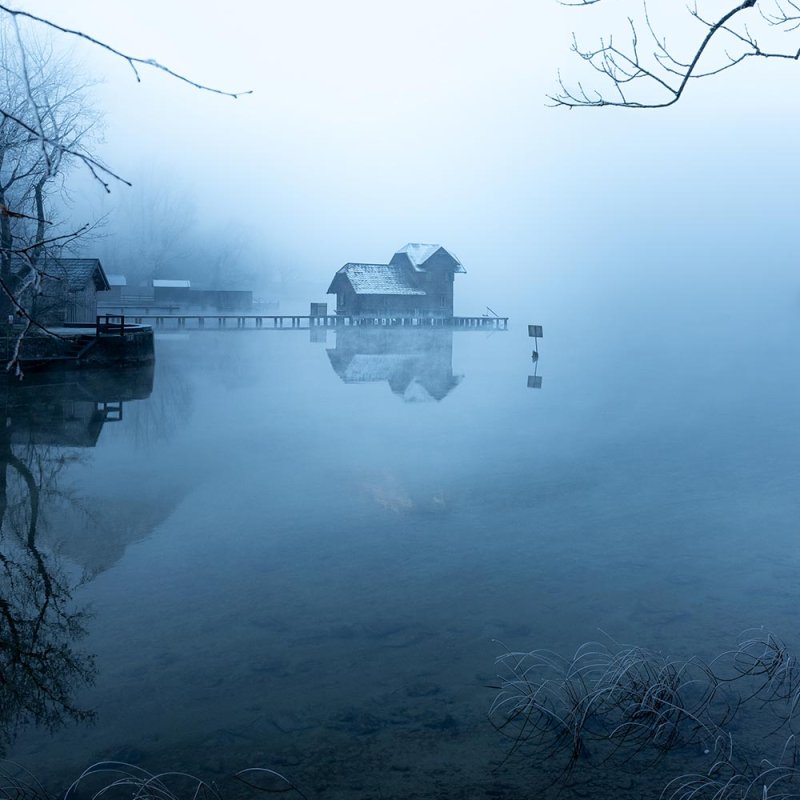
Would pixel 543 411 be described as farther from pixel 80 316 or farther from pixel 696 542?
pixel 80 316

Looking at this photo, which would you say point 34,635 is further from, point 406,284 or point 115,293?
point 115,293

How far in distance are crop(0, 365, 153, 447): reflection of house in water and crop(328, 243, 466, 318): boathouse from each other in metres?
33.4

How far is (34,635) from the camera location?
26.2 ft

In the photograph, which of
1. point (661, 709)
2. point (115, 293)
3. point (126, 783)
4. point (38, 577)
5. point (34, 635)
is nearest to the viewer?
point (126, 783)

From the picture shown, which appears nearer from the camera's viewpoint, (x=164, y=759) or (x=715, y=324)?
(x=164, y=759)

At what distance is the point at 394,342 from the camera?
5059cm

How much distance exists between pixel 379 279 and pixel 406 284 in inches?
92.4

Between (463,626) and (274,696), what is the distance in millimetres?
2334

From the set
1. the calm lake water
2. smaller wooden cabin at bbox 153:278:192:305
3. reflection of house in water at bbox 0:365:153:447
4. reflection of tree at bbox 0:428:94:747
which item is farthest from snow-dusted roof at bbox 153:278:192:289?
reflection of tree at bbox 0:428:94:747

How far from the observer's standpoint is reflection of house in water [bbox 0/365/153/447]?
60.2 feet

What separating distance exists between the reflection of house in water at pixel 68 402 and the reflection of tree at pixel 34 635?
21.0 feet

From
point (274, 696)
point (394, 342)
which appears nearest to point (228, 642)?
point (274, 696)

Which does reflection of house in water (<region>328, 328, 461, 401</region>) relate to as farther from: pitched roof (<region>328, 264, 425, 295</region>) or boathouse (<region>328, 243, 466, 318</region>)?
pitched roof (<region>328, 264, 425, 295</region>)

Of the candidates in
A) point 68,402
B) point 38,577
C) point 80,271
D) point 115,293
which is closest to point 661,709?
point 38,577
